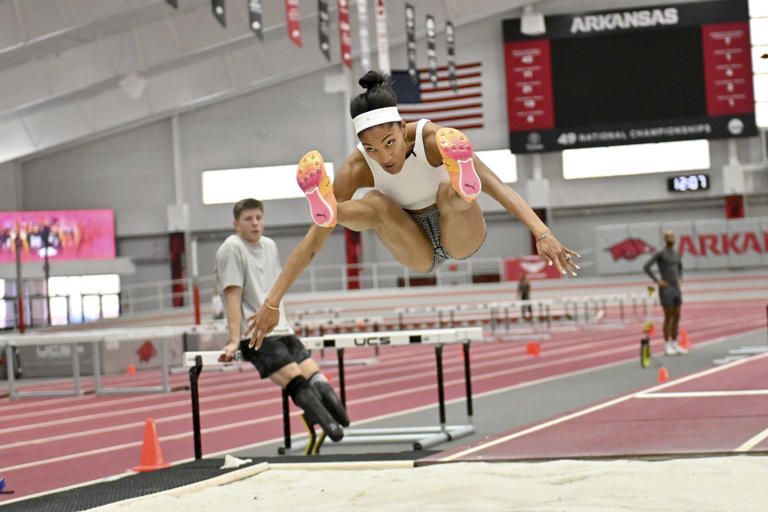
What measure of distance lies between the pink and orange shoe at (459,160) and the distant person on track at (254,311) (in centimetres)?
209

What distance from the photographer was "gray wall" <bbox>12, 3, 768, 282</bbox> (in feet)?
98.4

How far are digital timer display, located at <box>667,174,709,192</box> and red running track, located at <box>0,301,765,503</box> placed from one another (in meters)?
12.6

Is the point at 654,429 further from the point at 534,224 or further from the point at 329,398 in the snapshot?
the point at 534,224

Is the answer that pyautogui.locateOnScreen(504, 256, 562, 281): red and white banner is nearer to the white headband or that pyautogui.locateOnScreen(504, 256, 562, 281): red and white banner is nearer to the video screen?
the video screen

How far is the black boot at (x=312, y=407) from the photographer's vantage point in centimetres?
560

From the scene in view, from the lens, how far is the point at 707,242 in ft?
85.4

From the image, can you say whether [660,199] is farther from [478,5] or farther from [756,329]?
[756,329]

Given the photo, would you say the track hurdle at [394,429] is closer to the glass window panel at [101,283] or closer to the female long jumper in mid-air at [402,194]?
the female long jumper in mid-air at [402,194]

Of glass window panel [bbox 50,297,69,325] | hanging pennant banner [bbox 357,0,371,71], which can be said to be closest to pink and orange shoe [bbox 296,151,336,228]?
hanging pennant banner [bbox 357,0,371,71]

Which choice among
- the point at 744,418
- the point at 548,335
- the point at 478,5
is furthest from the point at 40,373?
the point at 478,5

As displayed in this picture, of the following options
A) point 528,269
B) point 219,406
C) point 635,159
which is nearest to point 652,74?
point 635,159

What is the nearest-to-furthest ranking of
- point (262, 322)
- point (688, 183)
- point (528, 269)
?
point (262, 322) → point (528, 269) → point (688, 183)

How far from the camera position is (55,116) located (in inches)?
1034

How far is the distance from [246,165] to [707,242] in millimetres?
A: 14290
